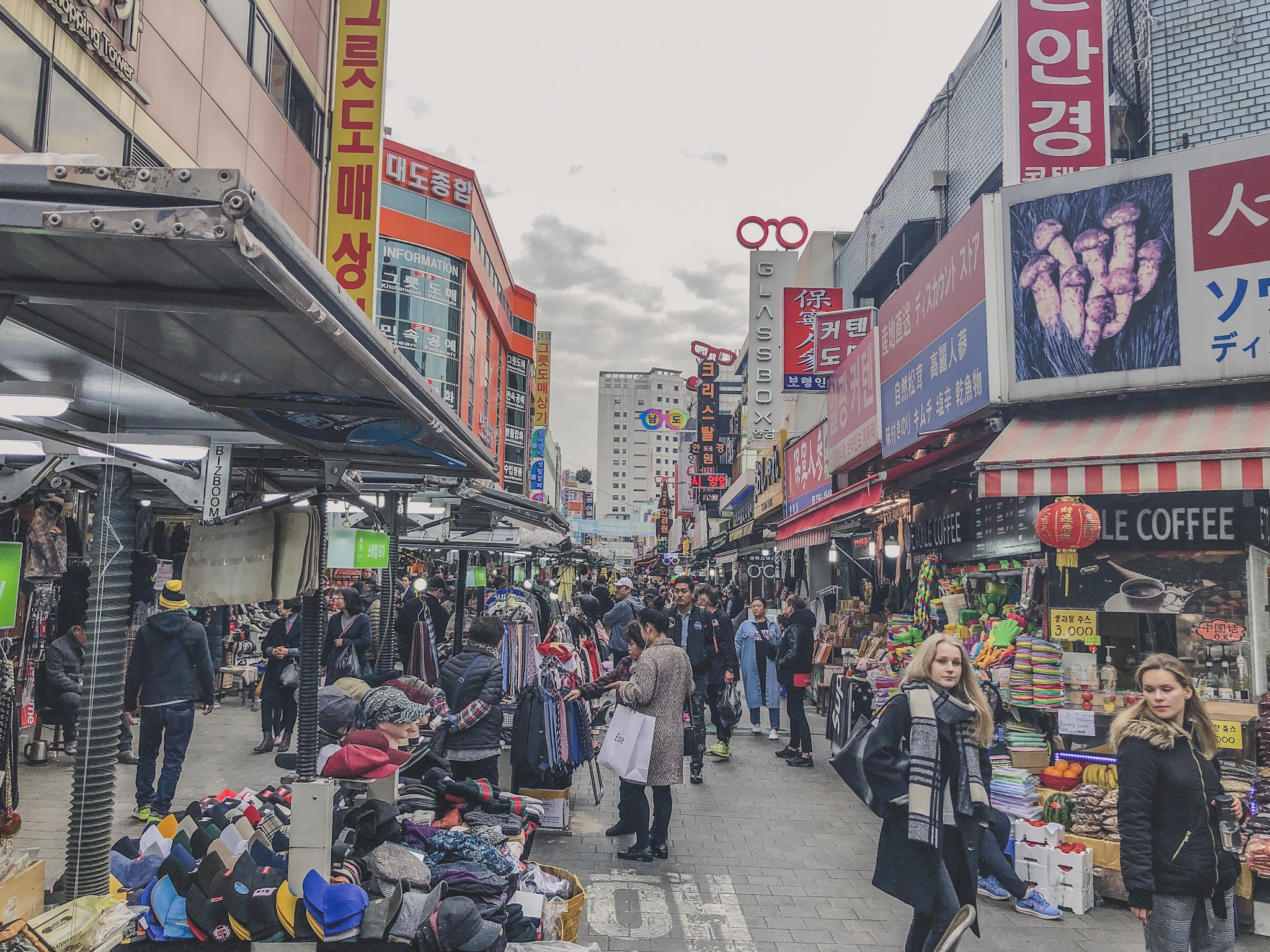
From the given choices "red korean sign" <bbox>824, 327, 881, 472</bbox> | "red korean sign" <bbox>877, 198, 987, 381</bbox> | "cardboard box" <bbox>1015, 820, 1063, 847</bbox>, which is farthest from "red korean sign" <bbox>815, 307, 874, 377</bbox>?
"cardboard box" <bbox>1015, 820, 1063, 847</bbox>

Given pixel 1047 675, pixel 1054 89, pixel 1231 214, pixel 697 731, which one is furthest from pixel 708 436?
pixel 1231 214

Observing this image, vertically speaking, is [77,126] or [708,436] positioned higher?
[708,436]

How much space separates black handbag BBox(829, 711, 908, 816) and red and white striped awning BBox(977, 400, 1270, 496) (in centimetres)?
307

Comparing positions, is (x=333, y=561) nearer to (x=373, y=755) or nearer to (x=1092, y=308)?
(x=373, y=755)

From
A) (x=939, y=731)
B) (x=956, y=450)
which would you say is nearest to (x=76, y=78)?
(x=956, y=450)

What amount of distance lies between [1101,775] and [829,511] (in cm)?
670

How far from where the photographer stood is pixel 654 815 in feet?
22.0

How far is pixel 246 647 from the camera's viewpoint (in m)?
15.2

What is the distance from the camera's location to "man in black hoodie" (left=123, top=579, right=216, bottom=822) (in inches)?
295

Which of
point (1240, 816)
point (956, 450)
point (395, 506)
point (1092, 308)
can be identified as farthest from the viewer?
point (395, 506)

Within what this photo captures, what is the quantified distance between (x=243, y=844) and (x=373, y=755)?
749 mm

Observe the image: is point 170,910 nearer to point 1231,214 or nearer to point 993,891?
point 993,891

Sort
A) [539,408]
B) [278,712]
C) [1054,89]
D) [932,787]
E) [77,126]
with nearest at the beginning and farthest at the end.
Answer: [932,787], [1054,89], [278,712], [77,126], [539,408]

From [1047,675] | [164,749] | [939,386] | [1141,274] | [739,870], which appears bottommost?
[739,870]
